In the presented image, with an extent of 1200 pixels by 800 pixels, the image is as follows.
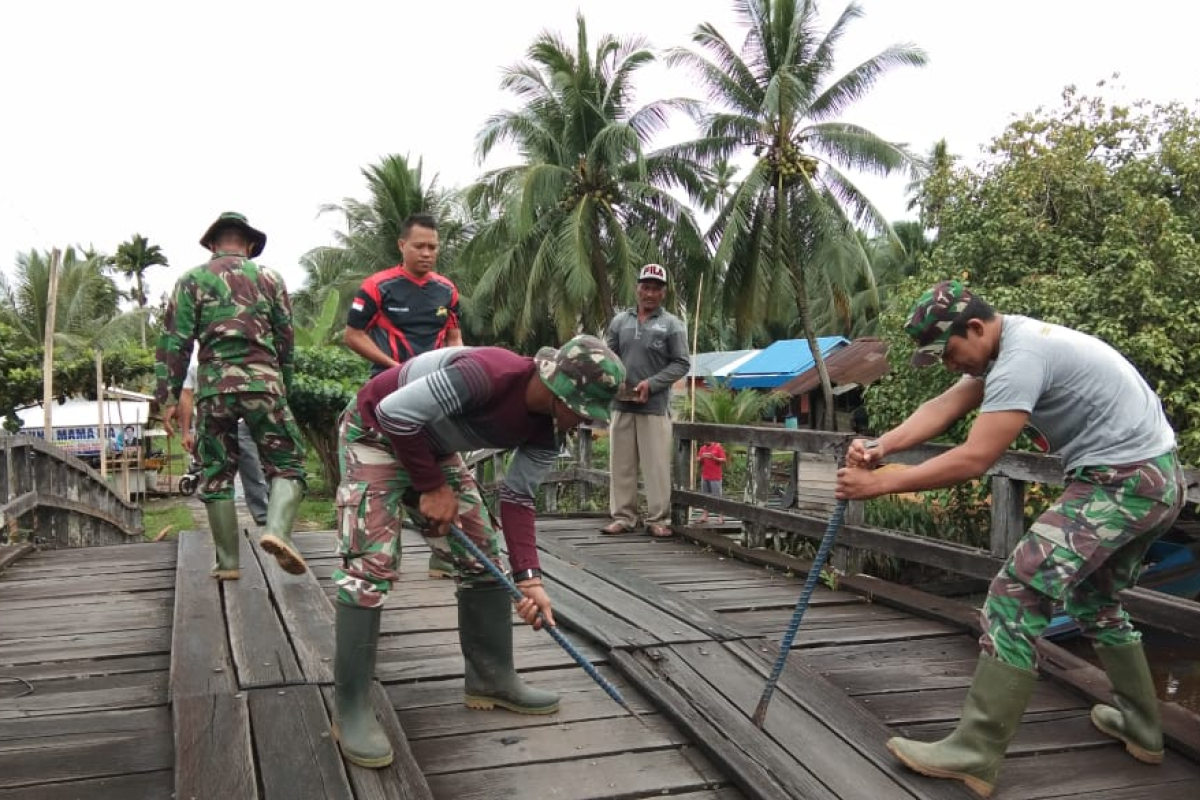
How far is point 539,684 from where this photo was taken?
3385 mm

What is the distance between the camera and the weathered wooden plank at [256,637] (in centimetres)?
318

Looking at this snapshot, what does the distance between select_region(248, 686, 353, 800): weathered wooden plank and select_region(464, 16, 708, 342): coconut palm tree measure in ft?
58.6

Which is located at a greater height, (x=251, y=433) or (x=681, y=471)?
(x=251, y=433)

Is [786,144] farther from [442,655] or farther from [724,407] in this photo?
[442,655]

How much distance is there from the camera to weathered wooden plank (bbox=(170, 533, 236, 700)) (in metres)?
3.12

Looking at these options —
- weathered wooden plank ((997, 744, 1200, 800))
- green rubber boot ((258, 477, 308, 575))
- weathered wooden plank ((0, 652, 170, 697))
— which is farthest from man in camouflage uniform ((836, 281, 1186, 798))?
weathered wooden plank ((0, 652, 170, 697))

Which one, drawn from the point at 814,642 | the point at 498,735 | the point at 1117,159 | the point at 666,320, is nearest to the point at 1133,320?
the point at 1117,159

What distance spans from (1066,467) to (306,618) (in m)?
2.91

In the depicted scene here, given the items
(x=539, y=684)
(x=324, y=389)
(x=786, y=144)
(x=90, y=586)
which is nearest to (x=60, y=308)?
(x=324, y=389)

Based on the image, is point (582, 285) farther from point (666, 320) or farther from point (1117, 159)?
point (666, 320)

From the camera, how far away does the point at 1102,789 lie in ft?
8.82

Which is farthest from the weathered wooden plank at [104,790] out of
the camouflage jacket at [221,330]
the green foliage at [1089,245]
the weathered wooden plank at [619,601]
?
the green foliage at [1089,245]

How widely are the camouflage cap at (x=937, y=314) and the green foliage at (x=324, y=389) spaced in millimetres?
13153

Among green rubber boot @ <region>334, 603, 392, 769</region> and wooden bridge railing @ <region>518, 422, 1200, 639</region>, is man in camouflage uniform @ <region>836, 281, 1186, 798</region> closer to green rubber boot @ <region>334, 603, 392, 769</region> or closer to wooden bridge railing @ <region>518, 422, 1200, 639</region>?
wooden bridge railing @ <region>518, 422, 1200, 639</region>
